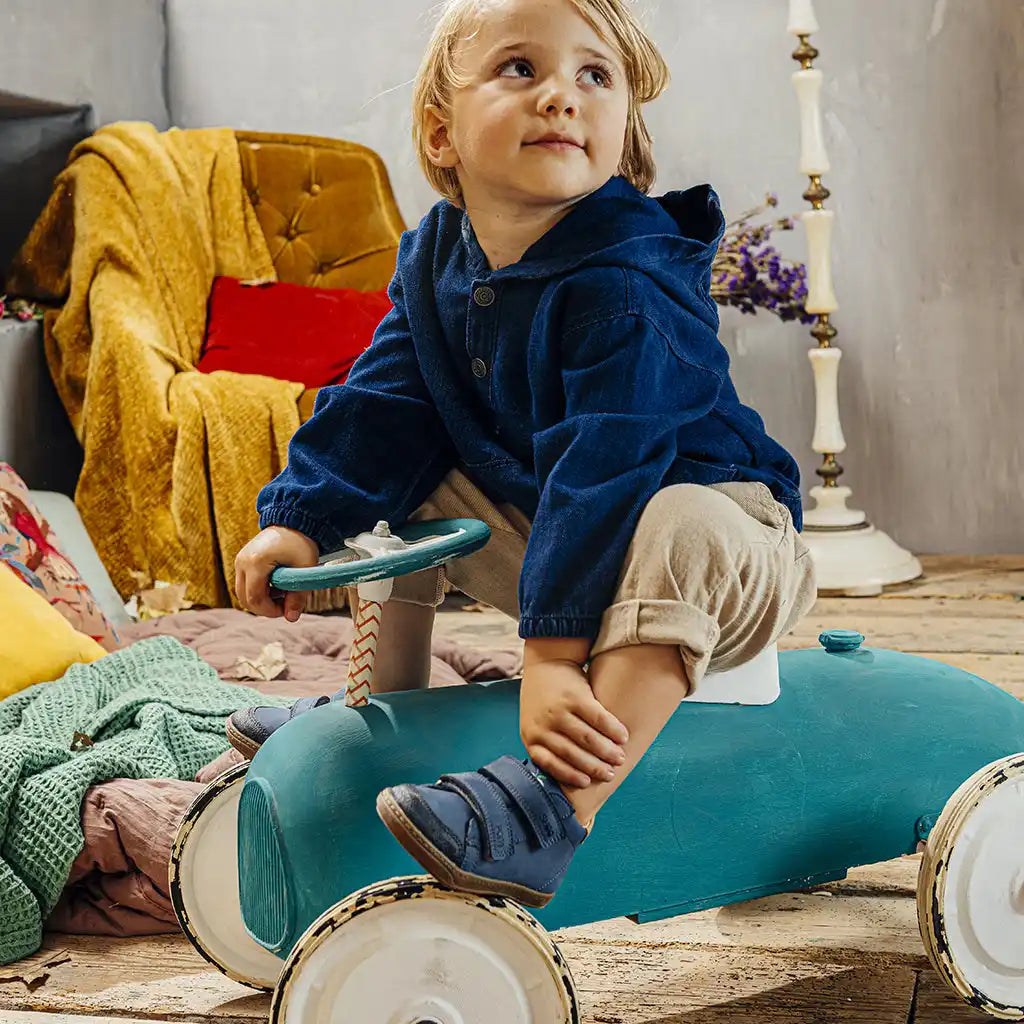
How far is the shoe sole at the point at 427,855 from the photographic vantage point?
0.83 m

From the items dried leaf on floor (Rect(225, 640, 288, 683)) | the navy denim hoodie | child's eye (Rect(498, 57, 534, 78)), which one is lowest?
dried leaf on floor (Rect(225, 640, 288, 683))

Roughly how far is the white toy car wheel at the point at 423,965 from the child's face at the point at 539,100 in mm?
491

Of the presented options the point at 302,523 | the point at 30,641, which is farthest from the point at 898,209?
the point at 302,523

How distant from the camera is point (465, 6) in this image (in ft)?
3.34

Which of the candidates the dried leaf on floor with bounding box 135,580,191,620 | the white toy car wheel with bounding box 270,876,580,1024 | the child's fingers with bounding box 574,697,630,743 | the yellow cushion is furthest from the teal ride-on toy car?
the dried leaf on floor with bounding box 135,580,191,620

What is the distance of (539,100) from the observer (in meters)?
0.97

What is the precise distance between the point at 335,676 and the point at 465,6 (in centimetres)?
114

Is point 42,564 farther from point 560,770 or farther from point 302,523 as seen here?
point 560,770

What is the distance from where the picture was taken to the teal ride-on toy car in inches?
34.4

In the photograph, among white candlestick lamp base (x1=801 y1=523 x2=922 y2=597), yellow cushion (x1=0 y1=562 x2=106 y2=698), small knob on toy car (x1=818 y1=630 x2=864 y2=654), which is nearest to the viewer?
small knob on toy car (x1=818 y1=630 x2=864 y2=654)

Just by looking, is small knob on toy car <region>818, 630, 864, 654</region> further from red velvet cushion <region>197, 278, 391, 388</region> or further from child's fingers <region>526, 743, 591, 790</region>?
red velvet cushion <region>197, 278, 391, 388</region>

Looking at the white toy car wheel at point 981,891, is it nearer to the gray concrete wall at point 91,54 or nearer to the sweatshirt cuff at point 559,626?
the sweatshirt cuff at point 559,626

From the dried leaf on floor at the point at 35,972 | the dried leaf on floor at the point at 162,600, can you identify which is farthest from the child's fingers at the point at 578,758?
the dried leaf on floor at the point at 162,600

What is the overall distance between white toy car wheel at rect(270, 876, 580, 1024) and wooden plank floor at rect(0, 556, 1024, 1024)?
0.69ft
